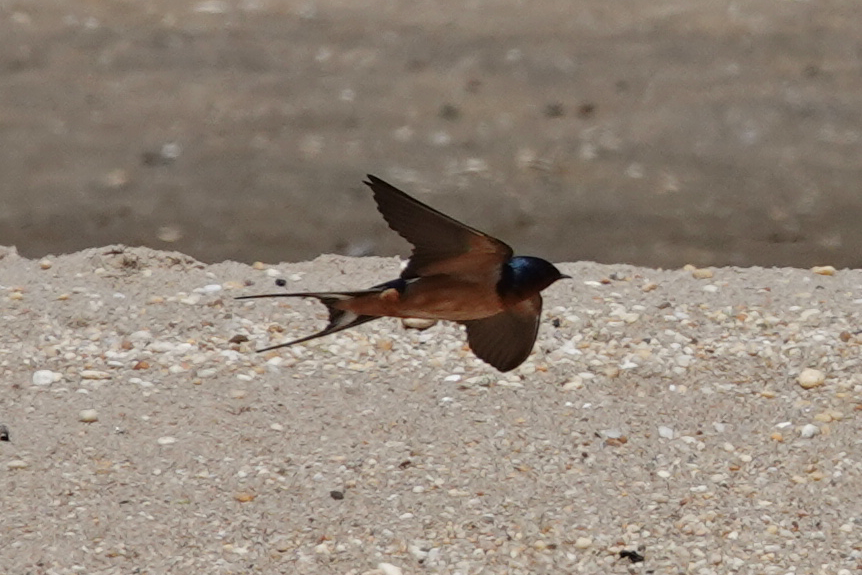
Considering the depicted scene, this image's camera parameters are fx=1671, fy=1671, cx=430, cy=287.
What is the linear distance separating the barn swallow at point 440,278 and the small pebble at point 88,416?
2.25 meters

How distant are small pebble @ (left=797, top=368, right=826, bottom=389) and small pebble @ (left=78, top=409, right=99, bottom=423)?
68.6 inches

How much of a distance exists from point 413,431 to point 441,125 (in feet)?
6.70

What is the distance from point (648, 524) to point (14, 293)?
1.92 meters

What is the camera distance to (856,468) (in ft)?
12.7

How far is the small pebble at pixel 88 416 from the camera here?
3.95 m

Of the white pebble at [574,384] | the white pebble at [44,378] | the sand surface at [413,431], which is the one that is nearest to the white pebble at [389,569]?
the sand surface at [413,431]

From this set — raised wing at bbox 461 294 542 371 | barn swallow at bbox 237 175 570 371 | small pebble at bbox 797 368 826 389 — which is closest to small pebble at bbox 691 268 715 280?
small pebble at bbox 797 368 826 389

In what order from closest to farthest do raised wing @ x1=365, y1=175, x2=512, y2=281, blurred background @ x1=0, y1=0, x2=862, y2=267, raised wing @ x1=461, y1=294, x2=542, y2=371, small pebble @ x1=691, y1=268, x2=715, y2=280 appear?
raised wing @ x1=365, y1=175, x2=512, y2=281 < raised wing @ x1=461, y1=294, x2=542, y2=371 < small pebble @ x1=691, y1=268, x2=715, y2=280 < blurred background @ x1=0, y1=0, x2=862, y2=267

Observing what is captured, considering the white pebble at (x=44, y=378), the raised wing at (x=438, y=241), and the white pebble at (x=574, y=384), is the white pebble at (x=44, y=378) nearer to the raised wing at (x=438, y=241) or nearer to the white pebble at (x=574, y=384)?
the white pebble at (x=574, y=384)

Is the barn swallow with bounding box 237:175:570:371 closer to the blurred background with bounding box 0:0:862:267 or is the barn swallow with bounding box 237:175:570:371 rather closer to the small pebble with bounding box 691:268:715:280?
the small pebble with bounding box 691:268:715:280

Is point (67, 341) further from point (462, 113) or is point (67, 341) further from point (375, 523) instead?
point (462, 113)

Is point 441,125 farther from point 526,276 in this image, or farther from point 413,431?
point 526,276

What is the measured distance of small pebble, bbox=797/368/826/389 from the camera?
418cm

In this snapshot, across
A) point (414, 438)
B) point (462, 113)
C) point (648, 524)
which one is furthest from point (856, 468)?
point (462, 113)
